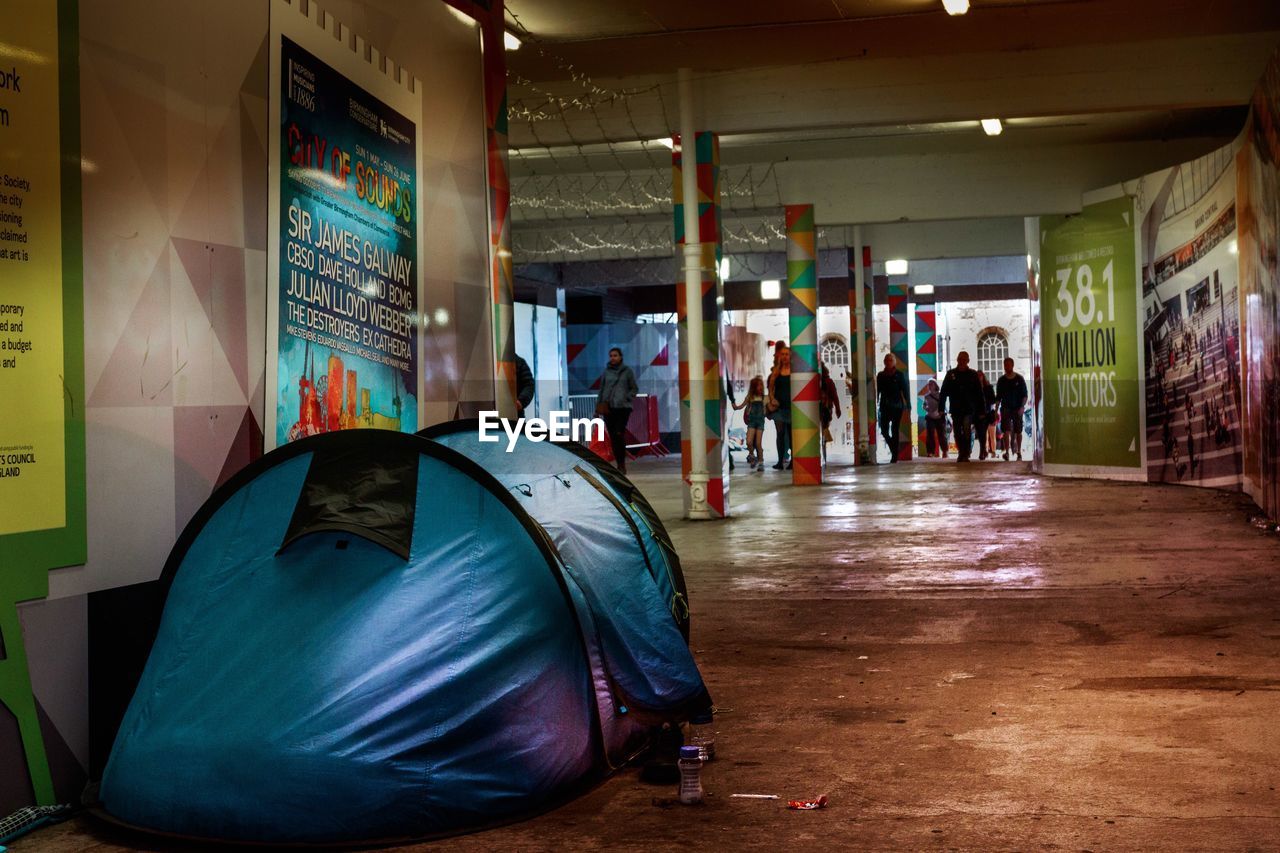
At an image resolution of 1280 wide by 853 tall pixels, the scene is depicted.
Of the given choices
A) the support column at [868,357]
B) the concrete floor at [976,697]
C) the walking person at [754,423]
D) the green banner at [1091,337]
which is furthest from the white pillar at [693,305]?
the support column at [868,357]

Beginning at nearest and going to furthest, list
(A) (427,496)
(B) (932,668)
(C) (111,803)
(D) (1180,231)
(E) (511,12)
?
(C) (111,803) < (A) (427,496) < (B) (932,668) < (E) (511,12) < (D) (1180,231)

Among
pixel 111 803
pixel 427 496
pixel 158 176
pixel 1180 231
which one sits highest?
pixel 1180 231

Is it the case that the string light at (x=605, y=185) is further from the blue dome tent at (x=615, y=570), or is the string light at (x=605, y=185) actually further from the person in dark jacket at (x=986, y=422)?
the blue dome tent at (x=615, y=570)

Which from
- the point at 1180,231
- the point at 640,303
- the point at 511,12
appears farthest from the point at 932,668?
the point at 640,303

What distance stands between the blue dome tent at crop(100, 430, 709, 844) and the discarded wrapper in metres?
0.59

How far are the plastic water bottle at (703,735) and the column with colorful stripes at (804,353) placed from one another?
37.4 feet

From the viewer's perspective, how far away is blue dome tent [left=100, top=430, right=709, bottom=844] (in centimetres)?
322

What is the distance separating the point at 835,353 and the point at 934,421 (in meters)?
6.42

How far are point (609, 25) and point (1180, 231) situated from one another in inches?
277

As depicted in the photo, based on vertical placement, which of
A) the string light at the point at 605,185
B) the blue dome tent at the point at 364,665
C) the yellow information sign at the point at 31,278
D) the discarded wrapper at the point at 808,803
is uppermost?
the string light at the point at 605,185

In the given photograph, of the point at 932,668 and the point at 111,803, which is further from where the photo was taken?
the point at 932,668

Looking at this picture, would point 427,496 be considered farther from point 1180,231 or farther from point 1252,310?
point 1180,231

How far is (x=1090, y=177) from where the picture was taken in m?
15.8

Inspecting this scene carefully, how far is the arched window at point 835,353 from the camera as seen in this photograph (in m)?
30.0
